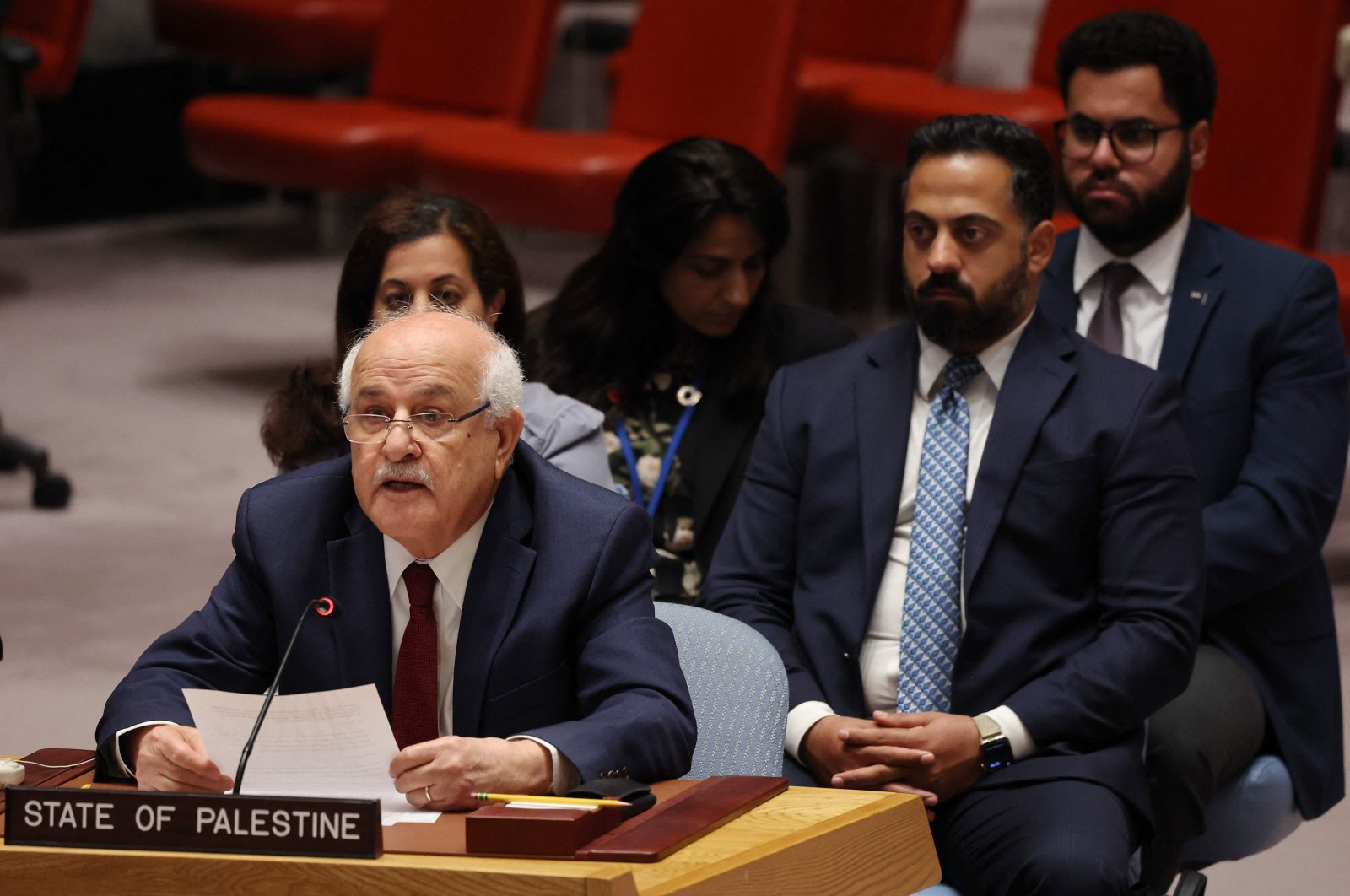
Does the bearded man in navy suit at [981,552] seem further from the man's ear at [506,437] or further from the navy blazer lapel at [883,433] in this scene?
the man's ear at [506,437]

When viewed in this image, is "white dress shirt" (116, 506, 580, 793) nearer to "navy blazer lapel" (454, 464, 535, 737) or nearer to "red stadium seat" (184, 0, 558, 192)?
"navy blazer lapel" (454, 464, 535, 737)

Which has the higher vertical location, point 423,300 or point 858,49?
point 858,49

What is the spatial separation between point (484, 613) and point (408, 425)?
0.23 meters

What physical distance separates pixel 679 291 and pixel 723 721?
122 centimetres

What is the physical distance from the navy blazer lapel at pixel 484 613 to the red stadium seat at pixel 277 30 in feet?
18.8

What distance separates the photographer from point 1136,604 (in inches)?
104

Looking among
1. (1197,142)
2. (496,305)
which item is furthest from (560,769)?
(1197,142)

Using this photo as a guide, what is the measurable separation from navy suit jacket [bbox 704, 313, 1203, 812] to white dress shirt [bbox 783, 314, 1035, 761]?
23mm

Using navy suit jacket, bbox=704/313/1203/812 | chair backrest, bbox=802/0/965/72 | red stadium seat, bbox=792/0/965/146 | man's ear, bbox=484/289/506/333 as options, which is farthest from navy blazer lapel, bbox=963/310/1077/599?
chair backrest, bbox=802/0/965/72

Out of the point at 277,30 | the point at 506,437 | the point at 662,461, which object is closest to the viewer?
the point at 506,437

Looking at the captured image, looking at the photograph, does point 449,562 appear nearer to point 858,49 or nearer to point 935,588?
point 935,588

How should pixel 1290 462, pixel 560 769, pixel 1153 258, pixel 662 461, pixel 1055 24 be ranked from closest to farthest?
pixel 560 769 → pixel 1290 462 → pixel 1153 258 → pixel 662 461 → pixel 1055 24

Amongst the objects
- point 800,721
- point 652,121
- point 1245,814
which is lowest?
point 1245,814

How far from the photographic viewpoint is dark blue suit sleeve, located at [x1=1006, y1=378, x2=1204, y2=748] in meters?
2.61
